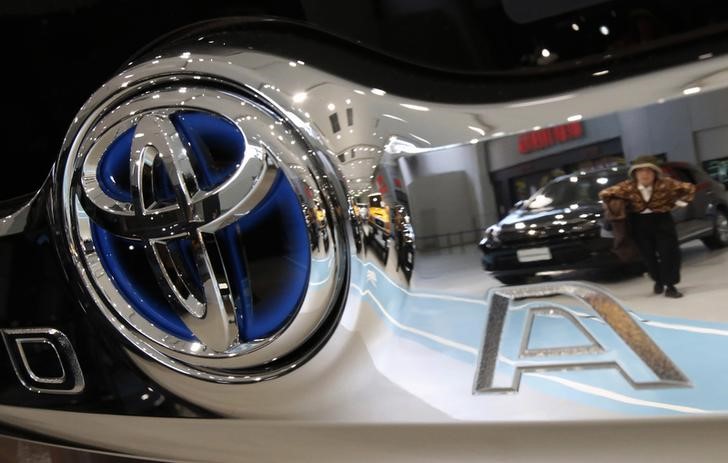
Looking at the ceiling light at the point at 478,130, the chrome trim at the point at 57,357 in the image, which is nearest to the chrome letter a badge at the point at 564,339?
the ceiling light at the point at 478,130

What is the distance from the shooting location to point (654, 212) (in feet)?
1.45

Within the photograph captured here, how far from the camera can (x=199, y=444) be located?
619 millimetres

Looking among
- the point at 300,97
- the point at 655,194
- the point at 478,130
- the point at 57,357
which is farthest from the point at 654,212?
the point at 57,357

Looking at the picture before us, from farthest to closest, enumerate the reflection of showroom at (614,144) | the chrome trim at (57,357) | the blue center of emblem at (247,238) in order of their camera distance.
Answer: the chrome trim at (57,357)
the blue center of emblem at (247,238)
the reflection of showroom at (614,144)

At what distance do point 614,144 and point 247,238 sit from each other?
0.86ft

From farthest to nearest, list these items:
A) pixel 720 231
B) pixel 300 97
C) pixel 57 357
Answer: pixel 57 357 < pixel 300 97 < pixel 720 231

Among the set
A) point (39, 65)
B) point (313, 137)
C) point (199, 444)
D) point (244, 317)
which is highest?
point (39, 65)

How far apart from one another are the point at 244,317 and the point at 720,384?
33 cm

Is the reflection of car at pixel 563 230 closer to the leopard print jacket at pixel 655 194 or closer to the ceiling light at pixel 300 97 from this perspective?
the leopard print jacket at pixel 655 194

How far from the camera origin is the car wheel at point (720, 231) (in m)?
0.43

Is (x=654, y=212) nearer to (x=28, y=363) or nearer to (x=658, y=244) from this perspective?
(x=658, y=244)

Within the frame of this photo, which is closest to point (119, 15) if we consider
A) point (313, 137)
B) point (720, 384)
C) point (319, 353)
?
point (313, 137)

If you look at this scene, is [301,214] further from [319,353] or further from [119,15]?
[119,15]

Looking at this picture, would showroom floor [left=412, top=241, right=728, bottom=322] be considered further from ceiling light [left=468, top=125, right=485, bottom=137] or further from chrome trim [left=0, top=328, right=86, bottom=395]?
chrome trim [left=0, top=328, right=86, bottom=395]
